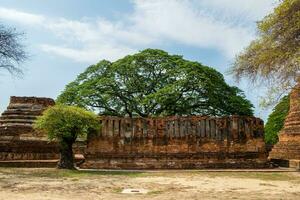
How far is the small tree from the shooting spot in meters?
14.9

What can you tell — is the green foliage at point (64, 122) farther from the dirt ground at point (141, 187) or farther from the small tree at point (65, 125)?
the dirt ground at point (141, 187)

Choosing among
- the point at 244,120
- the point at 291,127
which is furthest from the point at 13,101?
the point at 291,127

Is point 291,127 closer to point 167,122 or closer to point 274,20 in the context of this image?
point 167,122

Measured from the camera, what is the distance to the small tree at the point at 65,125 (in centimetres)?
1489

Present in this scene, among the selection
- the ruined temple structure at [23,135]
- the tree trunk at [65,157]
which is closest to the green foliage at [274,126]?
the ruined temple structure at [23,135]

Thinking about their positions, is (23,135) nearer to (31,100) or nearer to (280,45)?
(31,100)

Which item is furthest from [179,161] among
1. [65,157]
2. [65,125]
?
[65,125]

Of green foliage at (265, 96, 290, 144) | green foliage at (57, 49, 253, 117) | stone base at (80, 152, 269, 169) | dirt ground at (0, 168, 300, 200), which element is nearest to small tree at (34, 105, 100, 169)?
stone base at (80, 152, 269, 169)

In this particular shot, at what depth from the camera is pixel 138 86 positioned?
3109 centimetres

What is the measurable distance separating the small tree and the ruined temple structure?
2516mm

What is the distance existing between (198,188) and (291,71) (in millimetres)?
3453

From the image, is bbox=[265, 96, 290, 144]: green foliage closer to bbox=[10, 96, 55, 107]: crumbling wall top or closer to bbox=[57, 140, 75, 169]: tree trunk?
bbox=[10, 96, 55, 107]: crumbling wall top

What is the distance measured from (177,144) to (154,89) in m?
14.1

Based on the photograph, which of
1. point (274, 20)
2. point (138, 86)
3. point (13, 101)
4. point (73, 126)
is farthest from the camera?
point (138, 86)
